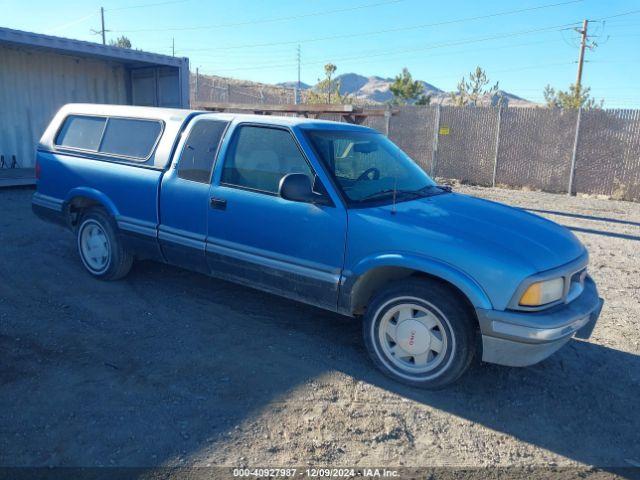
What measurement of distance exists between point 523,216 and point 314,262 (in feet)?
5.81

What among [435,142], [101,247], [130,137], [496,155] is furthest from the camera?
[435,142]

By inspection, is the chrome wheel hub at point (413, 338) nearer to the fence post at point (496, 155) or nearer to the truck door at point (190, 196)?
the truck door at point (190, 196)

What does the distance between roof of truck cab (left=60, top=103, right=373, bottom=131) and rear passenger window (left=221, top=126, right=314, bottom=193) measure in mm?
116

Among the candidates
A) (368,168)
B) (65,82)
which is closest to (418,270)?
(368,168)

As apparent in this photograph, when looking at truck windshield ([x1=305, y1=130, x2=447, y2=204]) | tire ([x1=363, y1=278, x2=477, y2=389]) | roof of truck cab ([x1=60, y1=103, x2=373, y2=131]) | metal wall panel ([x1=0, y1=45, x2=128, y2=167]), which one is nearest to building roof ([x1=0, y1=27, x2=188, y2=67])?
metal wall panel ([x1=0, y1=45, x2=128, y2=167])

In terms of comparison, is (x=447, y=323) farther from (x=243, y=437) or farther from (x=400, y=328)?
(x=243, y=437)

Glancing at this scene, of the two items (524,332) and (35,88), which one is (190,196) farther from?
(35,88)

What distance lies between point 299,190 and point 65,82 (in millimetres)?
12653

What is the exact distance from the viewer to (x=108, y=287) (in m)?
5.52

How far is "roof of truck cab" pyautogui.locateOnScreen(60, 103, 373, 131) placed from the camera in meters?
4.46

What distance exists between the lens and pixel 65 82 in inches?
548

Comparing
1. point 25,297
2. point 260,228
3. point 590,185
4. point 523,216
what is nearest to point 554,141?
point 590,185

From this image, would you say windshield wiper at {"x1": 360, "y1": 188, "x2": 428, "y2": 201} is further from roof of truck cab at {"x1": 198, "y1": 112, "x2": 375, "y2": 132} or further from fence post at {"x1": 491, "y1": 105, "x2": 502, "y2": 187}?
fence post at {"x1": 491, "y1": 105, "x2": 502, "y2": 187}

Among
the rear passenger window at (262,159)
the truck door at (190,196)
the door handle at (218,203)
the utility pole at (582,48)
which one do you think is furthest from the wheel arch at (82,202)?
the utility pole at (582,48)
